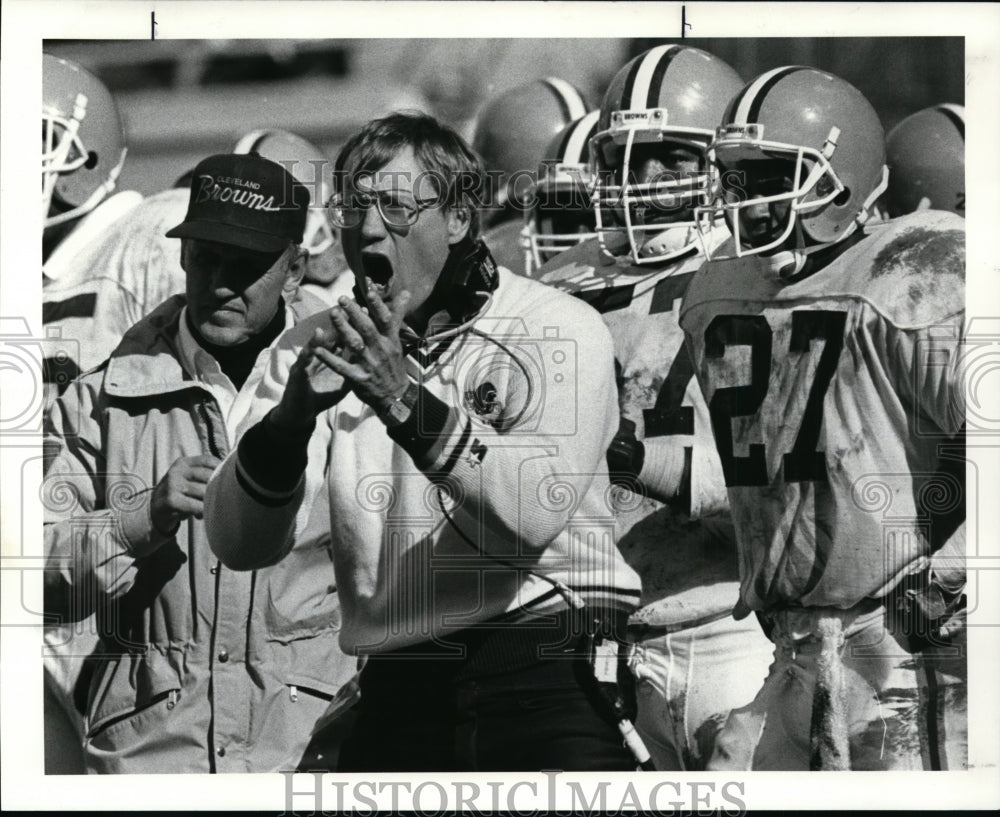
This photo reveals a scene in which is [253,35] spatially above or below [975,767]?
above

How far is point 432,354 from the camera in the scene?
373cm

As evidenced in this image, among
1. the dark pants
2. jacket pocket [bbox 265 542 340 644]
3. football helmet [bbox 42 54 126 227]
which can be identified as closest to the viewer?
the dark pants

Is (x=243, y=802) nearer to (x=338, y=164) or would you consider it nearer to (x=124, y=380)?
(x=124, y=380)

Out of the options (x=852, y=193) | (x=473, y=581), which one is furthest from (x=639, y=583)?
(x=852, y=193)

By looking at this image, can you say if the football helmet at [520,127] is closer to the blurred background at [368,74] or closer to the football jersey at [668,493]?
the blurred background at [368,74]

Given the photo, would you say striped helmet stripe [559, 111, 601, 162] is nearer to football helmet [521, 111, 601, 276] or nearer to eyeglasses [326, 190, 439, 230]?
football helmet [521, 111, 601, 276]

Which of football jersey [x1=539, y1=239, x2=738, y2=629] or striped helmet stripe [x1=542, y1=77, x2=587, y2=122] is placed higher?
striped helmet stripe [x1=542, y1=77, x2=587, y2=122]

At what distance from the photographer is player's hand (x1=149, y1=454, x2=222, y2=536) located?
3.80 meters

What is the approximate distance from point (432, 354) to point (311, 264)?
1.46 ft

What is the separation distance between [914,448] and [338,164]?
1718 millimetres

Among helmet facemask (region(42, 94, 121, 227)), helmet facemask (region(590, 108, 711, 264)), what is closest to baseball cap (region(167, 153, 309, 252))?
helmet facemask (region(42, 94, 121, 227))

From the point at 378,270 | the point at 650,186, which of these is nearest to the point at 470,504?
the point at 378,270

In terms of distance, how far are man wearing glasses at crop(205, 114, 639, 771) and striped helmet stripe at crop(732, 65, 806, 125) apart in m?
0.66

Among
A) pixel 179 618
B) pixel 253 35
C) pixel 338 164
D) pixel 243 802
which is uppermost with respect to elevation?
pixel 253 35
